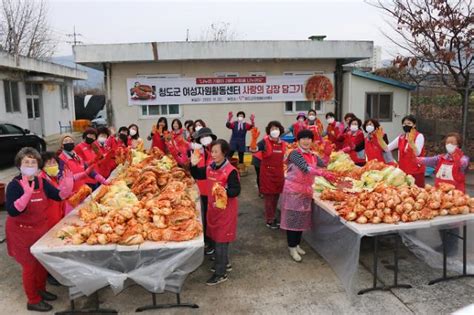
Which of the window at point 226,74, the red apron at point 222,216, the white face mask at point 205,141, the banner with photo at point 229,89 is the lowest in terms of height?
the red apron at point 222,216

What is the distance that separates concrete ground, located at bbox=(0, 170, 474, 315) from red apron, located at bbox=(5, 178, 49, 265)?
61cm

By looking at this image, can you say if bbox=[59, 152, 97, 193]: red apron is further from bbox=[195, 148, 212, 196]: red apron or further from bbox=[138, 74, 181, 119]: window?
bbox=[138, 74, 181, 119]: window

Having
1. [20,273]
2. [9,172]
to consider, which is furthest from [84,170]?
[9,172]

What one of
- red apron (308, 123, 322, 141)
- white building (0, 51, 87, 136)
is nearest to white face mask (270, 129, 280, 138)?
red apron (308, 123, 322, 141)

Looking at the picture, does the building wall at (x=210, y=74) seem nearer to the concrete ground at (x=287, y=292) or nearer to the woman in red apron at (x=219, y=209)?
the concrete ground at (x=287, y=292)

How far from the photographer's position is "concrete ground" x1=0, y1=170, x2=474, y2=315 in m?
4.05

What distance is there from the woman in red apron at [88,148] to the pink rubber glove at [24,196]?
211 cm

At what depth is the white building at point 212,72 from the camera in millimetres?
11086

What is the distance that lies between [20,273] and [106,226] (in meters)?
1.88

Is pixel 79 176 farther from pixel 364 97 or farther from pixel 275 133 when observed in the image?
pixel 364 97

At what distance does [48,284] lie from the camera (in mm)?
4734

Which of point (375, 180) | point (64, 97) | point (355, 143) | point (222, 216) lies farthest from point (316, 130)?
point (64, 97)

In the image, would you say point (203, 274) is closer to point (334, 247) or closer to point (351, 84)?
point (334, 247)

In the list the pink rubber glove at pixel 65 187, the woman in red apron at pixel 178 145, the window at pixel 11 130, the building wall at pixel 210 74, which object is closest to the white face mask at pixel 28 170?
the pink rubber glove at pixel 65 187
